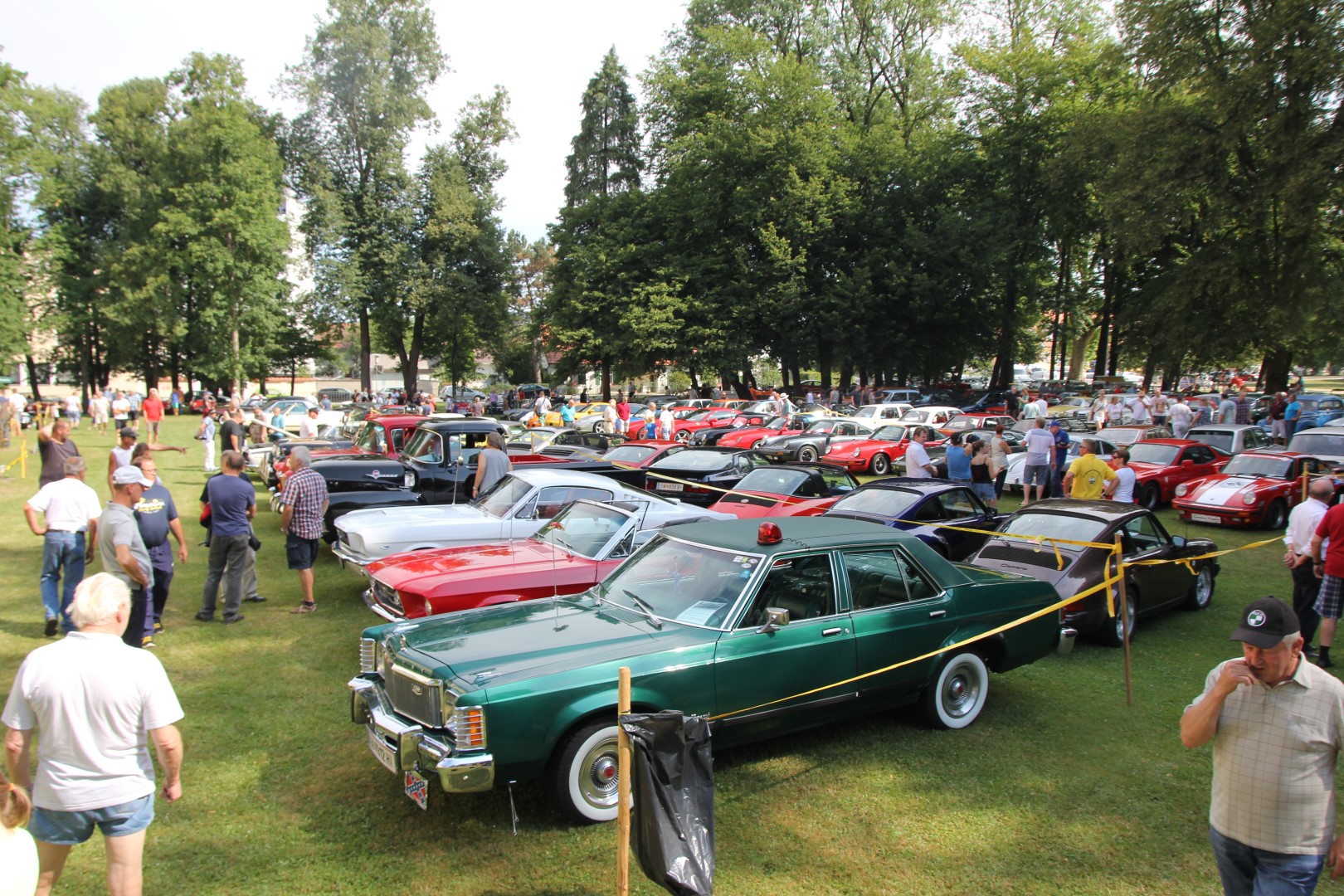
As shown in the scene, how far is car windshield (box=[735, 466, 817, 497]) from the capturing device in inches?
510

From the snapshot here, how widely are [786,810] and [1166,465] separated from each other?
50.2 feet

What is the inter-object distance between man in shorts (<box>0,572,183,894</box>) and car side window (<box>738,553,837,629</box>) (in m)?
3.20

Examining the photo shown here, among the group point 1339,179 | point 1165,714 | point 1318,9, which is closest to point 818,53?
point 1318,9

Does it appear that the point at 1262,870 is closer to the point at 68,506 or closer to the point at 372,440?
the point at 68,506

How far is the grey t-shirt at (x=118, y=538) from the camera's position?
671cm

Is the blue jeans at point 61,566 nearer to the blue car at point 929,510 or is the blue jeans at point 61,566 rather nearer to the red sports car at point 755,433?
the blue car at point 929,510

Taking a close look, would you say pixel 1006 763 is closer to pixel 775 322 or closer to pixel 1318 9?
pixel 1318 9

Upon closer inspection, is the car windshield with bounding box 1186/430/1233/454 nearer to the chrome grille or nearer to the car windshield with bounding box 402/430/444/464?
the car windshield with bounding box 402/430/444/464

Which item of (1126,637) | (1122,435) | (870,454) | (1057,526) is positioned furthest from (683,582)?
(1122,435)

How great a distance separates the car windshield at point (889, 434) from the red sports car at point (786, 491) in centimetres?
863

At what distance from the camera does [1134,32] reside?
111 ft

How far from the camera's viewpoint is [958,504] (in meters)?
11.0

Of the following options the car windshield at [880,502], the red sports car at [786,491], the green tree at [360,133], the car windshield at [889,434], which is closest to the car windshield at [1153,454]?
the car windshield at [889,434]

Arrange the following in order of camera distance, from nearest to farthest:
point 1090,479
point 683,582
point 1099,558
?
point 683,582, point 1099,558, point 1090,479
